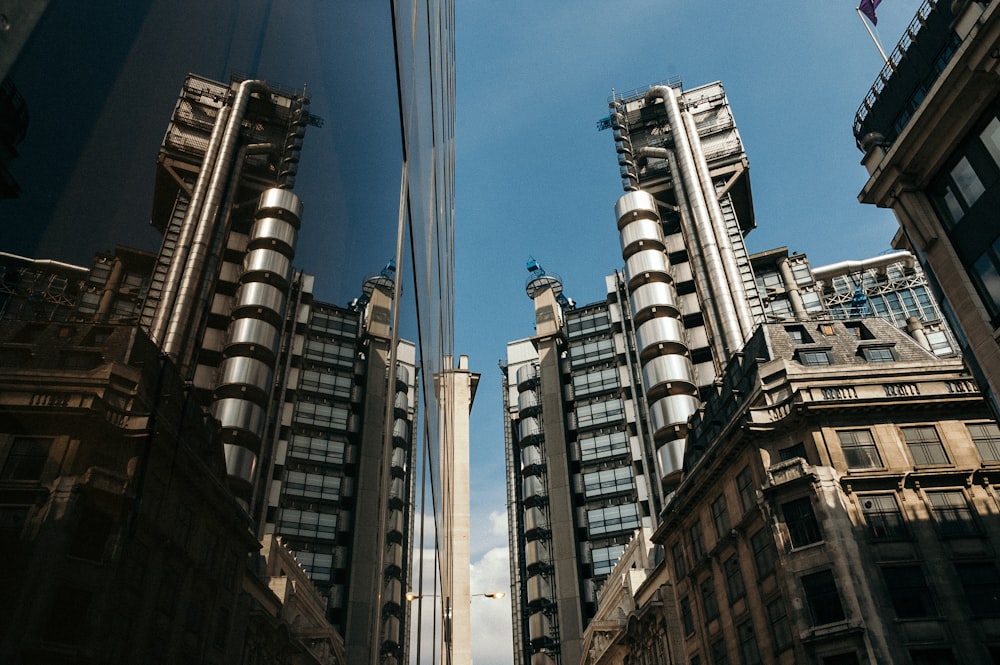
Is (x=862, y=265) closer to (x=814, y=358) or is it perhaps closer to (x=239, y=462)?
(x=814, y=358)

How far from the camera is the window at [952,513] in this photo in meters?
33.7

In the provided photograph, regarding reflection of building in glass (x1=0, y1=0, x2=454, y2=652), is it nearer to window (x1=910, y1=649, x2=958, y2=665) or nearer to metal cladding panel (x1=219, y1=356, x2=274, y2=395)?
metal cladding panel (x1=219, y1=356, x2=274, y2=395)

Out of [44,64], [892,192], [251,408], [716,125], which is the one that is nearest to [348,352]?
[251,408]

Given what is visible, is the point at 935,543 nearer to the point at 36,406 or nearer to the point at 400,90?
the point at 400,90

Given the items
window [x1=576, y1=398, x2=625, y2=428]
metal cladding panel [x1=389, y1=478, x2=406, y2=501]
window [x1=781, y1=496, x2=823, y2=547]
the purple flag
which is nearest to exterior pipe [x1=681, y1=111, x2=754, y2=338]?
window [x1=576, y1=398, x2=625, y2=428]

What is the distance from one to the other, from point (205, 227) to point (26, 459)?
1.00 meters

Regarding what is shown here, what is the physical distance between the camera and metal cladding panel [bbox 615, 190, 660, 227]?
72.9 m

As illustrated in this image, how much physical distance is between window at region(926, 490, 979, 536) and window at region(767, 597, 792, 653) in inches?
324

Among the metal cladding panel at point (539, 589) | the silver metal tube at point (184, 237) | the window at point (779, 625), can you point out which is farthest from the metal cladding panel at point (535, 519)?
the silver metal tube at point (184, 237)

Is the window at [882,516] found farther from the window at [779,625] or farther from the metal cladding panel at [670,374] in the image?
the metal cladding panel at [670,374]

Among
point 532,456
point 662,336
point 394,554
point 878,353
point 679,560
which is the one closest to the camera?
point 394,554

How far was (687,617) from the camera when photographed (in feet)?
154

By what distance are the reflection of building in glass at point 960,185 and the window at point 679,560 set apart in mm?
27032

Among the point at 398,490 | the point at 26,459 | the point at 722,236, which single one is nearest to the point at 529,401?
the point at 722,236
